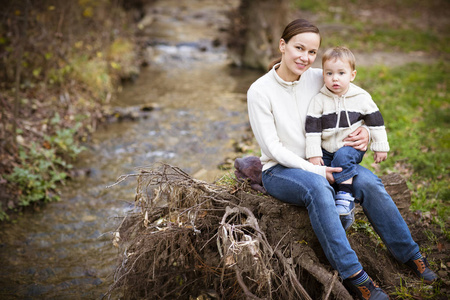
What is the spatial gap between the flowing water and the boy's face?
5.30 ft

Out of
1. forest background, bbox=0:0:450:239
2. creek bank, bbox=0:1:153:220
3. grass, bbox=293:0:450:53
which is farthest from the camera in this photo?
grass, bbox=293:0:450:53

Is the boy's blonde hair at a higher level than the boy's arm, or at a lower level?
higher

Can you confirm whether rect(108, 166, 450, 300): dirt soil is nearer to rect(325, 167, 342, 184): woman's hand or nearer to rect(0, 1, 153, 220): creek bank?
rect(325, 167, 342, 184): woman's hand

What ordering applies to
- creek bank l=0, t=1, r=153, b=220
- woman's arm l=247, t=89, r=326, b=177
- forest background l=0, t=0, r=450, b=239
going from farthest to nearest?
creek bank l=0, t=1, r=153, b=220
forest background l=0, t=0, r=450, b=239
woman's arm l=247, t=89, r=326, b=177

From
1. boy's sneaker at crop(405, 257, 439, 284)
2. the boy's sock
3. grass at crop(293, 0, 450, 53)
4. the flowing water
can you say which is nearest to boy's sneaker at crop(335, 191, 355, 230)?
the boy's sock

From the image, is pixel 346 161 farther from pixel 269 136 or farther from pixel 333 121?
pixel 269 136

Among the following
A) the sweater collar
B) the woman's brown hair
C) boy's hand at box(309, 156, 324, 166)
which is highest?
the woman's brown hair

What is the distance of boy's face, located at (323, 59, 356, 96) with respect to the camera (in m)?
3.09

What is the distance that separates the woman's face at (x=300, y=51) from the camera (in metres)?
3.06

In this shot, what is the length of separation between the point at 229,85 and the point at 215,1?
10069mm

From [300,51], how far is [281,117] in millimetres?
522

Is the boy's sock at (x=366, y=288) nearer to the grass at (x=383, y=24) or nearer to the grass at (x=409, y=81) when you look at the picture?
the grass at (x=409, y=81)

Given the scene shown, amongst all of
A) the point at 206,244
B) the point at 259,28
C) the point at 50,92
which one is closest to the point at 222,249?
the point at 206,244

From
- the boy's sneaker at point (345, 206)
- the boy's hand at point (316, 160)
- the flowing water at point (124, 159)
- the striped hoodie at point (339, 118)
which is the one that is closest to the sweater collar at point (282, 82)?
the striped hoodie at point (339, 118)
